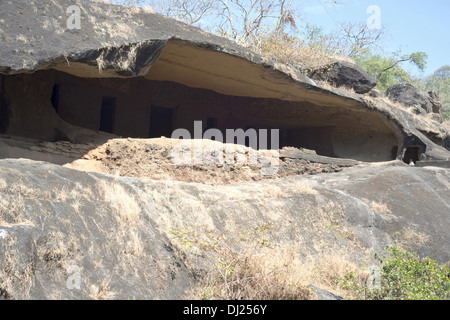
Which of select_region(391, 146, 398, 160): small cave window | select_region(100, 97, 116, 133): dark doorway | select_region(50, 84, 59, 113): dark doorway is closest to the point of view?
select_region(50, 84, 59, 113): dark doorway

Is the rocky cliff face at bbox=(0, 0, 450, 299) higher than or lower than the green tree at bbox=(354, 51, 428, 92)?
lower

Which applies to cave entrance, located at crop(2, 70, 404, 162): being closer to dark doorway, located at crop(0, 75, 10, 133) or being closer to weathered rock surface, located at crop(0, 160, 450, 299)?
dark doorway, located at crop(0, 75, 10, 133)

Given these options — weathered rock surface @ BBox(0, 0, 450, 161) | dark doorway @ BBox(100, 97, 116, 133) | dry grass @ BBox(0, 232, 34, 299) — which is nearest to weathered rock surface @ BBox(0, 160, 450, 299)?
dry grass @ BBox(0, 232, 34, 299)

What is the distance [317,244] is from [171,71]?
Answer: 625 centimetres

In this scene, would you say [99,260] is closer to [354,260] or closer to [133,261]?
[133,261]

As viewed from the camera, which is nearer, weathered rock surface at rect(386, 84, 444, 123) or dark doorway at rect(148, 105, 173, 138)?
A: dark doorway at rect(148, 105, 173, 138)

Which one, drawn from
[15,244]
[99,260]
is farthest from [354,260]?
[15,244]

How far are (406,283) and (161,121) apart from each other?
10034 millimetres

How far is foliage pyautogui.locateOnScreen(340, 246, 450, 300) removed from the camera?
208 inches

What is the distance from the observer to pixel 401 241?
767 cm

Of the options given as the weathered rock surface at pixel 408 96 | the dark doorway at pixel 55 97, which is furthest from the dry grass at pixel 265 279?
the weathered rock surface at pixel 408 96

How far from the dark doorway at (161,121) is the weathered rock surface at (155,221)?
Result: 17.3ft

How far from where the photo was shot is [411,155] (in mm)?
14133

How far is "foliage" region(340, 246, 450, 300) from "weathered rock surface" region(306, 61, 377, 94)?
9.51 meters
